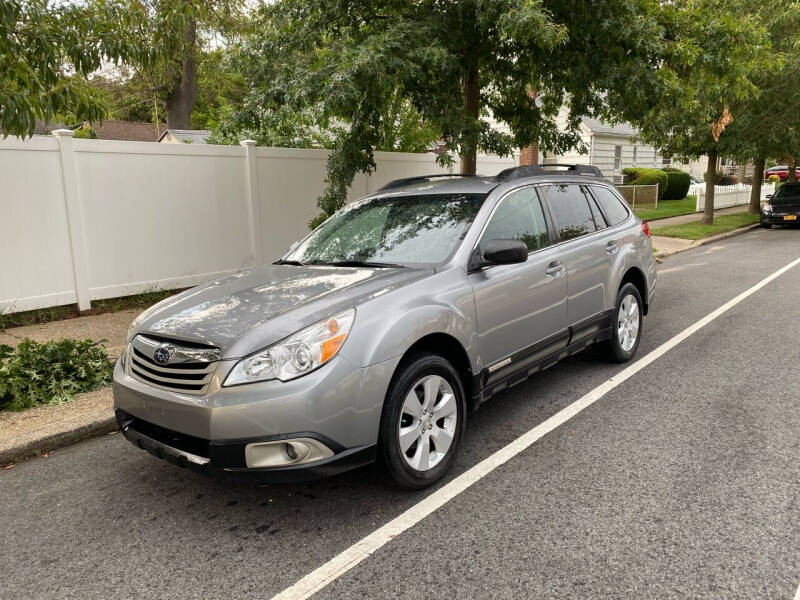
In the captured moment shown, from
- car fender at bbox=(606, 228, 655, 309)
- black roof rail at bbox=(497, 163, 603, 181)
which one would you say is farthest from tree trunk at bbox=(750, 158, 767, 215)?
black roof rail at bbox=(497, 163, 603, 181)

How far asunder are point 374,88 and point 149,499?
533 centimetres

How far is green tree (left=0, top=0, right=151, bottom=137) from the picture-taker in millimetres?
Answer: 4551

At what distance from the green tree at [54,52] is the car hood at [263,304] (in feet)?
6.43

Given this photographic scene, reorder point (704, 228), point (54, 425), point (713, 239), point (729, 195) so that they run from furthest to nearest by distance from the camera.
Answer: point (729, 195) < point (704, 228) < point (713, 239) < point (54, 425)

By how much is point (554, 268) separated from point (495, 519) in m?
2.08

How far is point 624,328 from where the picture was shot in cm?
583

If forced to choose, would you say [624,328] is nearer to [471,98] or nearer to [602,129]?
[471,98]

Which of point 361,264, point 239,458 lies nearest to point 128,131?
point 361,264

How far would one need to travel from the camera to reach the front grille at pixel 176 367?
10.2 ft

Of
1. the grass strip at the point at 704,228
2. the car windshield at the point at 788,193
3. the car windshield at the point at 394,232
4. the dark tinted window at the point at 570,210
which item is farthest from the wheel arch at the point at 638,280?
the car windshield at the point at 788,193

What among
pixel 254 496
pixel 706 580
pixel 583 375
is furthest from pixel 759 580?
pixel 583 375

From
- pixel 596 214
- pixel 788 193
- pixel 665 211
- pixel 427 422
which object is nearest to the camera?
pixel 427 422

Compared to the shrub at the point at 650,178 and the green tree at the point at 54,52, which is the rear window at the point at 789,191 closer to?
the shrub at the point at 650,178

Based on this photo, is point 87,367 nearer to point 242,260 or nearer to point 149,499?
point 149,499
